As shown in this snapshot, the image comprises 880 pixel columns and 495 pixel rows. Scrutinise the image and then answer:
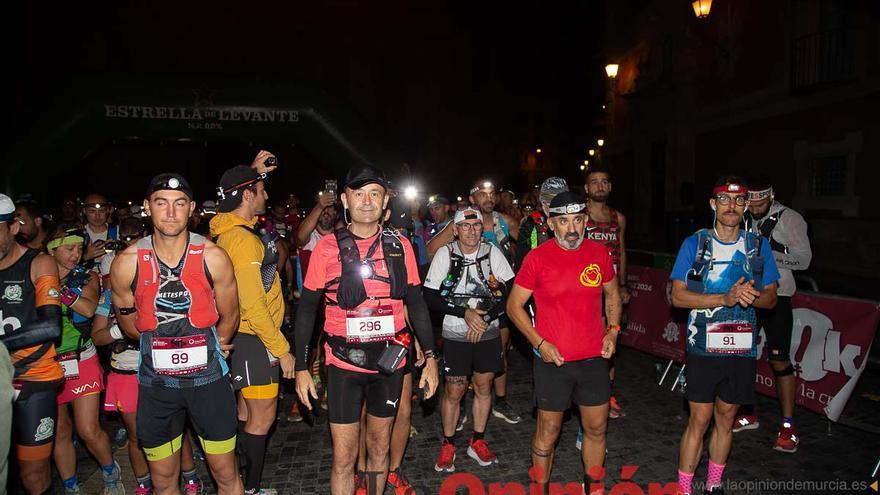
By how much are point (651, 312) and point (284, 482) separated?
19.0 feet

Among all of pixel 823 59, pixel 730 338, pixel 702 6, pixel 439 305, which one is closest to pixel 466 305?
pixel 439 305

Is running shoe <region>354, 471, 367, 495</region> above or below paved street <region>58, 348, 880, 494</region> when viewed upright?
above

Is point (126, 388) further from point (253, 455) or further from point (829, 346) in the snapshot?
point (829, 346)

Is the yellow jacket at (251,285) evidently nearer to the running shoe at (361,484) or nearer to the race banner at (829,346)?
the running shoe at (361,484)

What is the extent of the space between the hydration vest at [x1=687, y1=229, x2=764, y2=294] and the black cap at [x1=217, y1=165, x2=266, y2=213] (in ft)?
11.8

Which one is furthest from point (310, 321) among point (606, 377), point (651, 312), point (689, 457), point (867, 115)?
point (867, 115)

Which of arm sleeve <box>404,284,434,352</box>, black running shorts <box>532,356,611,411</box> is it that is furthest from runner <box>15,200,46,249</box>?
black running shorts <box>532,356,611,411</box>

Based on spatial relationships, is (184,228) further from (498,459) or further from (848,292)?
(848,292)

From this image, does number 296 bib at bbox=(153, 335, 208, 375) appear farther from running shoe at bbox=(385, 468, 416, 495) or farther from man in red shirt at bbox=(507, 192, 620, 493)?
man in red shirt at bbox=(507, 192, 620, 493)

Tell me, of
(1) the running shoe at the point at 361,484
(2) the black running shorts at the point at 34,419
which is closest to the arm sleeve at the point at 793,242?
(1) the running shoe at the point at 361,484

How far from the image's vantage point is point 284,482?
14.5 ft

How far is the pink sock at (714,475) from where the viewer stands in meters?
3.94

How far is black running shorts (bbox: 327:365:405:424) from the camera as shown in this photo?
344 cm

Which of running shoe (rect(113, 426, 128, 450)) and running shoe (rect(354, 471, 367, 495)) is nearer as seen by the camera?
running shoe (rect(354, 471, 367, 495))
